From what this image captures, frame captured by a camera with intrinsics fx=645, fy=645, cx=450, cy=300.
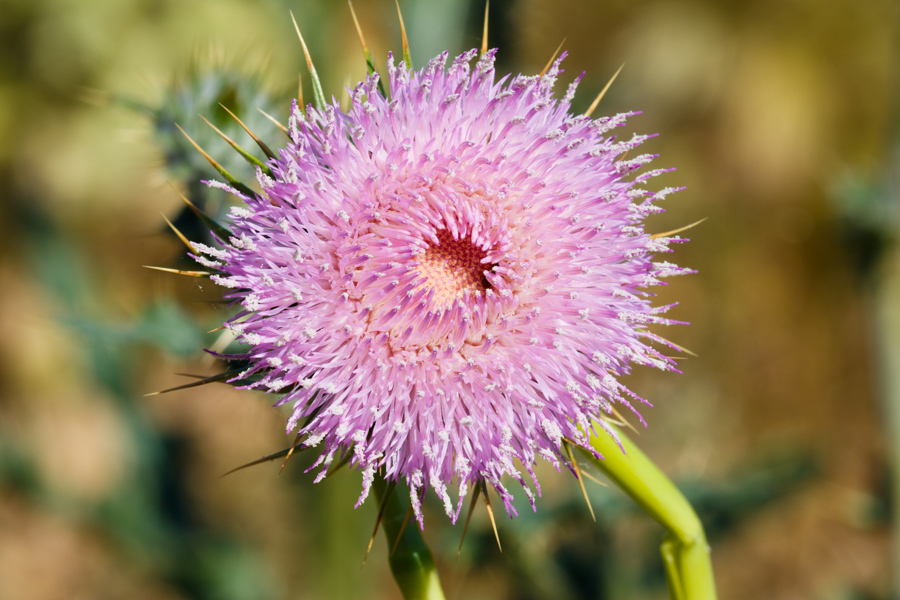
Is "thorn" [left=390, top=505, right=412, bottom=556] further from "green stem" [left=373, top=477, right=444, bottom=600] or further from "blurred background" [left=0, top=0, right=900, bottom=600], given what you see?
"blurred background" [left=0, top=0, right=900, bottom=600]

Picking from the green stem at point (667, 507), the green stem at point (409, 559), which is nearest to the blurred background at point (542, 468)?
the green stem at point (409, 559)

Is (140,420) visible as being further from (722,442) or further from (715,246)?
(715,246)

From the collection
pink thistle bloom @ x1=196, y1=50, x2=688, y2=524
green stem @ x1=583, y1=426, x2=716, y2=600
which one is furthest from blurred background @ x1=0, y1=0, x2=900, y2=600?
green stem @ x1=583, y1=426, x2=716, y2=600

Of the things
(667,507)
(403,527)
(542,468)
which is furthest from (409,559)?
(542,468)

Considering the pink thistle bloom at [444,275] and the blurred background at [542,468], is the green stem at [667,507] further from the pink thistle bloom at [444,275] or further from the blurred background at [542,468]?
the blurred background at [542,468]

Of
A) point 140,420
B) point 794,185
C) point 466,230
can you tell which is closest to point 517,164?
point 466,230

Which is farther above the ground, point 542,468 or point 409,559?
point 409,559

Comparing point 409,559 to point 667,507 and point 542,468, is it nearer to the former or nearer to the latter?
point 667,507
